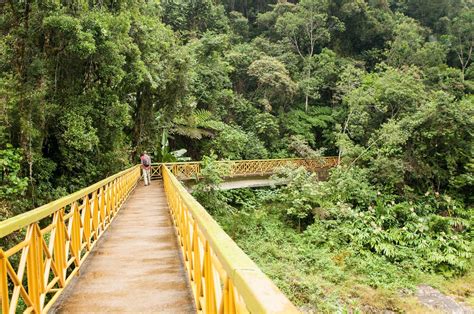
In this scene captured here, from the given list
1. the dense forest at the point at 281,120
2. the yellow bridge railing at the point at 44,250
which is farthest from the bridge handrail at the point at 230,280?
the dense forest at the point at 281,120

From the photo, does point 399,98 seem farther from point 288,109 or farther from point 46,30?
point 46,30

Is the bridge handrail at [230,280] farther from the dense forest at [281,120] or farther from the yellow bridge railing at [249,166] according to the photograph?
the yellow bridge railing at [249,166]

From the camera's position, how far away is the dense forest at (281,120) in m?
9.96

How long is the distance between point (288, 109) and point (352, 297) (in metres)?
18.5

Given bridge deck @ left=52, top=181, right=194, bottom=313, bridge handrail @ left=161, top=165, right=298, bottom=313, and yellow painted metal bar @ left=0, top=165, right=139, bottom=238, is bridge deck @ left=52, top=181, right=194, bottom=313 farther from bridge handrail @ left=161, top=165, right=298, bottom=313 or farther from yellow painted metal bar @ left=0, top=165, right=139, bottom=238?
yellow painted metal bar @ left=0, top=165, right=139, bottom=238

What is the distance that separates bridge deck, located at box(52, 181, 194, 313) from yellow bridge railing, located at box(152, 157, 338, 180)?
10.3 metres

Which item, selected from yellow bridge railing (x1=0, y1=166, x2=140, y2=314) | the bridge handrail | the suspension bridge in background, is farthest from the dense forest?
the bridge handrail

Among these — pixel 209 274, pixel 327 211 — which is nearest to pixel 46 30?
pixel 209 274

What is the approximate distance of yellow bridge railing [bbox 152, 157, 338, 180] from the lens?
711 inches

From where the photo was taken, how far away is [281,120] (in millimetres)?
26875

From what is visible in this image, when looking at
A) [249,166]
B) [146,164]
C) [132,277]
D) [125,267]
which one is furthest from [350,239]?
[132,277]

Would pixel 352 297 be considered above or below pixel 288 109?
below

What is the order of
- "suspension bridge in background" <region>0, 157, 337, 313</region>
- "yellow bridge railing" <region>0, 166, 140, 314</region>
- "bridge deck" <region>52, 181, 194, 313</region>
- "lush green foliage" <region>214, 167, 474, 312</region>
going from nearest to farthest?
"suspension bridge in background" <region>0, 157, 337, 313</region>, "yellow bridge railing" <region>0, 166, 140, 314</region>, "bridge deck" <region>52, 181, 194, 313</region>, "lush green foliage" <region>214, 167, 474, 312</region>

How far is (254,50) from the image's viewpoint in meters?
28.9
